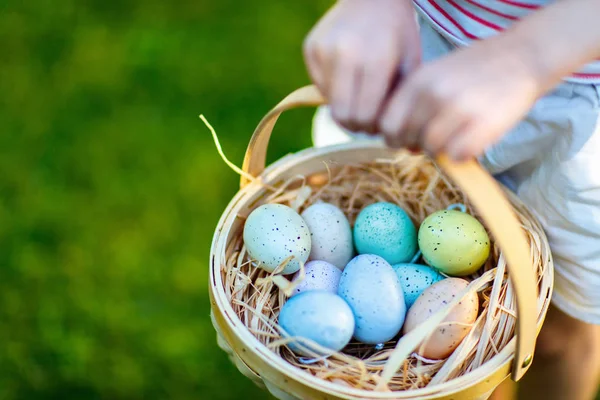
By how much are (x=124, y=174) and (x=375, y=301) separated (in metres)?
1.04

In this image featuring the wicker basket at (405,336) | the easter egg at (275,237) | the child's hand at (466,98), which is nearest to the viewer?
the child's hand at (466,98)

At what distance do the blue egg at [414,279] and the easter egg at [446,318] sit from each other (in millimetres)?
46

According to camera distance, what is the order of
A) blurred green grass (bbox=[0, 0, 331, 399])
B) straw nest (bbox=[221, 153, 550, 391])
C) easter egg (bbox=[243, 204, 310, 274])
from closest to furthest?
straw nest (bbox=[221, 153, 550, 391])
easter egg (bbox=[243, 204, 310, 274])
blurred green grass (bbox=[0, 0, 331, 399])

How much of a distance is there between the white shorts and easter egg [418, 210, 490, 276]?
0.11 meters

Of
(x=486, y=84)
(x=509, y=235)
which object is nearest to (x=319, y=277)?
(x=509, y=235)

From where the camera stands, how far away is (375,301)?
1.04 m

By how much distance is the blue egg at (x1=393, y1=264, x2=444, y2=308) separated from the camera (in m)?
1.13

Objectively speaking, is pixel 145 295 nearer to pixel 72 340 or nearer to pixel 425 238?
pixel 72 340

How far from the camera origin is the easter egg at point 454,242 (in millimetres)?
1114

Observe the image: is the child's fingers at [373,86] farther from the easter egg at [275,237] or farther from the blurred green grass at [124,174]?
the blurred green grass at [124,174]

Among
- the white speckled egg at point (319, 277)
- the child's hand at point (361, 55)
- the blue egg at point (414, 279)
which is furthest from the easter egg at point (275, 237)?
the child's hand at point (361, 55)

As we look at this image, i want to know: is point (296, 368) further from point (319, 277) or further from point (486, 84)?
point (486, 84)

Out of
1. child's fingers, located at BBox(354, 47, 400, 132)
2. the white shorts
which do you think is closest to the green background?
the white shorts

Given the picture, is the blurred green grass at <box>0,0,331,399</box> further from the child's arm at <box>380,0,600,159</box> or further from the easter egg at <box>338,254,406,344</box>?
the child's arm at <box>380,0,600,159</box>
